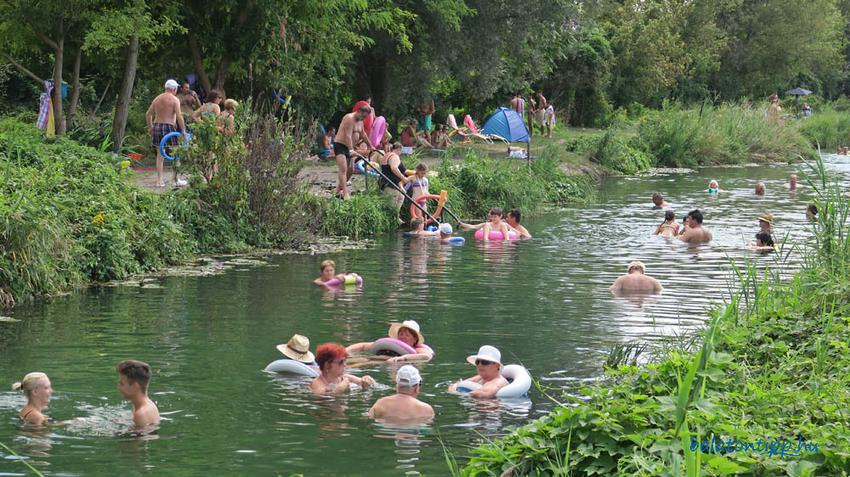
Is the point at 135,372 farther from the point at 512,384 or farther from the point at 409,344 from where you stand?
the point at 409,344

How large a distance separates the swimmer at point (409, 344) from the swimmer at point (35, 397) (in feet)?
11.7

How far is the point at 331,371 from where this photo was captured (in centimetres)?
1148

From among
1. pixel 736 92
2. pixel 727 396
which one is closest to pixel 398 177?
pixel 727 396

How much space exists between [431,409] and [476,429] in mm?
515

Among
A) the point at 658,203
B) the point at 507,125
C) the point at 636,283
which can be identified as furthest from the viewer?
the point at 507,125

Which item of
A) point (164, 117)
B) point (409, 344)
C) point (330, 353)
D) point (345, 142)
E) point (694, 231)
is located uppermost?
point (164, 117)

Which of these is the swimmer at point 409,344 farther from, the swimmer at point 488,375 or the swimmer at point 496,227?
the swimmer at point 496,227

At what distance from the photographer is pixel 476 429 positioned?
10305 millimetres

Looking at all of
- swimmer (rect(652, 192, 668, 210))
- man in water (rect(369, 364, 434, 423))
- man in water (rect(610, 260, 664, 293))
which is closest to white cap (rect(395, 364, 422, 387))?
man in water (rect(369, 364, 434, 423))

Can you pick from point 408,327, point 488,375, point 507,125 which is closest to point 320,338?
point 408,327

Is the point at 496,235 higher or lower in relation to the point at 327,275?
higher

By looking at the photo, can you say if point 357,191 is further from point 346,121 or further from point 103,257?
point 103,257

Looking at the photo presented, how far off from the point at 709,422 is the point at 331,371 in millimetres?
4828

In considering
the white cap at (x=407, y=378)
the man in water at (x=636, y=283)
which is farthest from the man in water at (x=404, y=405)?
the man in water at (x=636, y=283)
